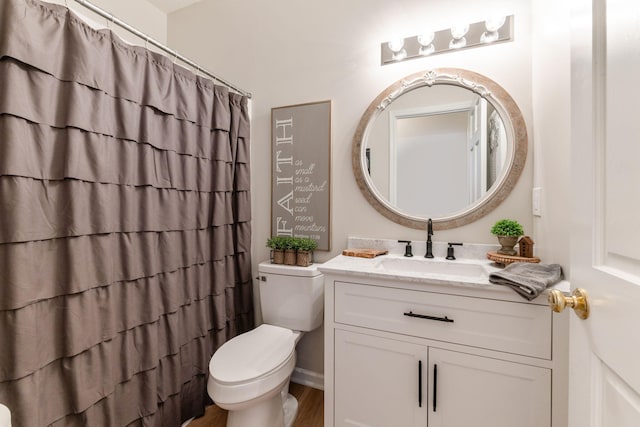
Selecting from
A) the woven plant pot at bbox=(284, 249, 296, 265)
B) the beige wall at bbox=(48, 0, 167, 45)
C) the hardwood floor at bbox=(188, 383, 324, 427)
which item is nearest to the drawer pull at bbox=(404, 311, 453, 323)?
the woven plant pot at bbox=(284, 249, 296, 265)

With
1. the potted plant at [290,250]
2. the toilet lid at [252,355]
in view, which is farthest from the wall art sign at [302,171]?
the toilet lid at [252,355]

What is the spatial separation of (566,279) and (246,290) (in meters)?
1.77

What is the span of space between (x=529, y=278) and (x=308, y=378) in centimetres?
154

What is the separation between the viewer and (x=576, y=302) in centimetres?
64

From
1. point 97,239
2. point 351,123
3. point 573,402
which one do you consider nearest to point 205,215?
point 97,239

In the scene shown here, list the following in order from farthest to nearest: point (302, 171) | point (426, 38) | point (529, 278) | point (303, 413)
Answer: point (302, 171) → point (303, 413) → point (426, 38) → point (529, 278)

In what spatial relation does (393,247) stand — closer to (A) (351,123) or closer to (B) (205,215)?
(A) (351,123)

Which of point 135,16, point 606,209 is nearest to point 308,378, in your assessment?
point 606,209

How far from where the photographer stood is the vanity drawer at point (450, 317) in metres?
1.04

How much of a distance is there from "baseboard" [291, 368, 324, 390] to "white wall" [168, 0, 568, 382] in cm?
5

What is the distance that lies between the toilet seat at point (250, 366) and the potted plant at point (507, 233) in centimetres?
121

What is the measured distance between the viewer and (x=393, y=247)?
5.54ft

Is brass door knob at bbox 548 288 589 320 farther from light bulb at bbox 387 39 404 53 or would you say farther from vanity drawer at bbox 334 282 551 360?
light bulb at bbox 387 39 404 53

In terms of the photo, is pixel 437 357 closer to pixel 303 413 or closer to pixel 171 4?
pixel 303 413
